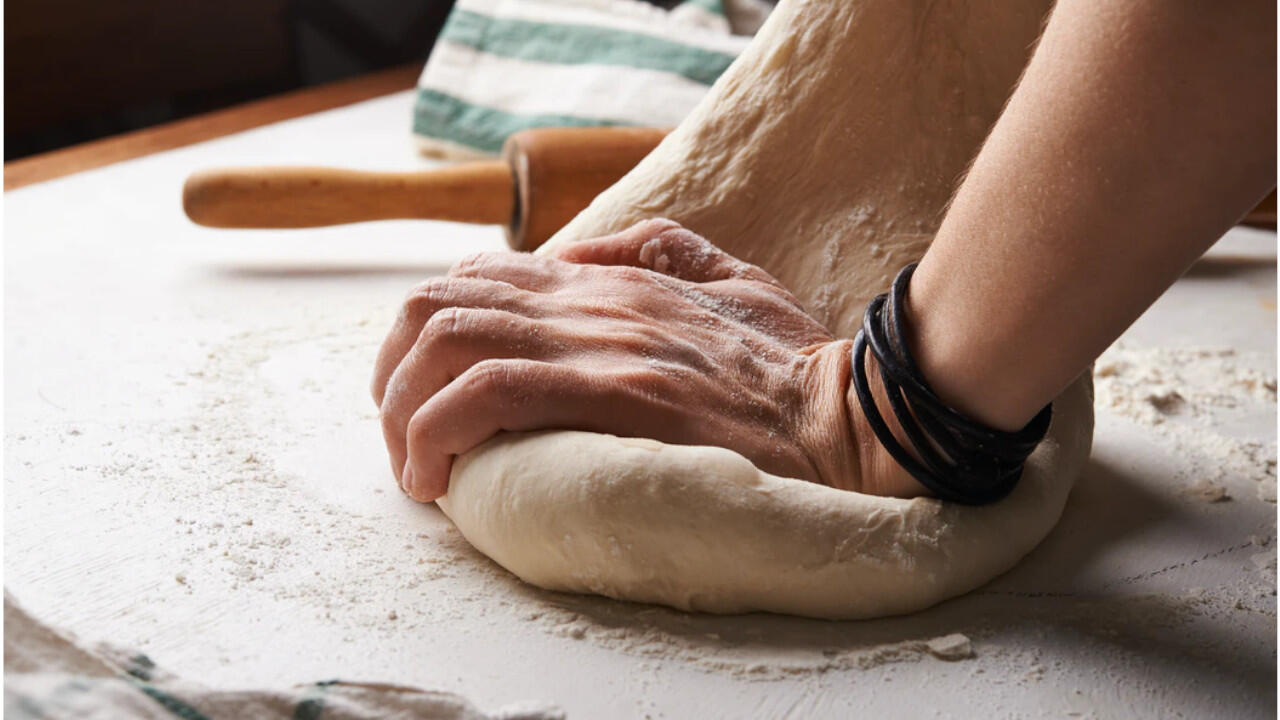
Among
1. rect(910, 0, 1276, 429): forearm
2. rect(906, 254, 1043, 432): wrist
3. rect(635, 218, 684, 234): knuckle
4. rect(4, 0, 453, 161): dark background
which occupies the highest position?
rect(910, 0, 1276, 429): forearm

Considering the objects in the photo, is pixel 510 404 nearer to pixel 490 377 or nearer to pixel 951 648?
pixel 490 377

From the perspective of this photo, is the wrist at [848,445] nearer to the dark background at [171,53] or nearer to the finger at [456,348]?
the finger at [456,348]

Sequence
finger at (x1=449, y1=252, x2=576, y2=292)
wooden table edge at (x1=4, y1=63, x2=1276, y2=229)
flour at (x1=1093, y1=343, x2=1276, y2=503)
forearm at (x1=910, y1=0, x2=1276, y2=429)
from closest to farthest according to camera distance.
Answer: forearm at (x1=910, y1=0, x2=1276, y2=429) < finger at (x1=449, y1=252, x2=576, y2=292) < flour at (x1=1093, y1=343, x2=1276, y2=503) < wooden table edge at (x1=4, y1=63, x2=1276, y2=229)

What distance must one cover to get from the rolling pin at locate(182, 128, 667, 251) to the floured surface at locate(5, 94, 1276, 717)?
0.21 meters

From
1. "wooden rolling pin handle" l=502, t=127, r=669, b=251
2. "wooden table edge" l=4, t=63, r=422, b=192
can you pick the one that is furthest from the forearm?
"wooden table edge" l=4, t=63, r=422, b=192

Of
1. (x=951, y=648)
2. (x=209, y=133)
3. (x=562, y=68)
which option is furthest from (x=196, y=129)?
(x=951, y=648)

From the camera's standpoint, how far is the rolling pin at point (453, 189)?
1590 mm

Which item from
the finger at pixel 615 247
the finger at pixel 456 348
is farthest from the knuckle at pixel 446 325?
the finger at pixel 615 247

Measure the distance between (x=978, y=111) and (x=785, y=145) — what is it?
0.64 ft

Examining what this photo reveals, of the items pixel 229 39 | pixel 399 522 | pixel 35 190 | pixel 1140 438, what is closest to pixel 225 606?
pixel 399 522

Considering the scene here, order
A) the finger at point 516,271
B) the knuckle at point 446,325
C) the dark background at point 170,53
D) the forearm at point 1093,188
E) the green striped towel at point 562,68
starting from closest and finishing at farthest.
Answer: the forearm at point 1093,188, the knuckle at point 446,325, the finger at point 516,271, the green striped towel at point 562,68, the dark background at point 170,53

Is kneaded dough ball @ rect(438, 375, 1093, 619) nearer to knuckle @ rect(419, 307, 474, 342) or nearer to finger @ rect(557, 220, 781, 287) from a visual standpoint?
knuckle @ rect(419, 307, 474, 342)

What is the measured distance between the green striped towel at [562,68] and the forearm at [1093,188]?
133cm

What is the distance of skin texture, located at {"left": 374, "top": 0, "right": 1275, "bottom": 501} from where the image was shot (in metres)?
0.61
